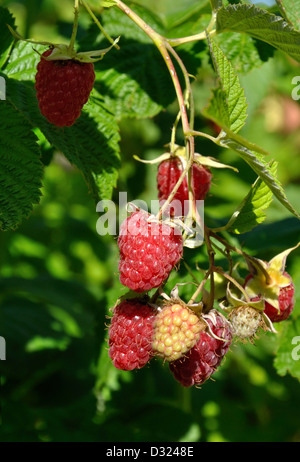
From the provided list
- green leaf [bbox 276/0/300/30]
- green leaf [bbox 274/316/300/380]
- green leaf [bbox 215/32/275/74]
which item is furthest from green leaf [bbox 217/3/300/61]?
green leaf [bbox 274/316/300/380]

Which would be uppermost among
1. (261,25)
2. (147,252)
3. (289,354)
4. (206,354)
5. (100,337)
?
(261,25)

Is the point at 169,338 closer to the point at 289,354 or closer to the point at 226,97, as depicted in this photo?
the point at 226,97

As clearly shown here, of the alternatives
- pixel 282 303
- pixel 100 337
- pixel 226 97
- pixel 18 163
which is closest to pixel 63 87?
pixel 18 163

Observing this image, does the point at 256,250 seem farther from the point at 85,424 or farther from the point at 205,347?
the point at 85,424

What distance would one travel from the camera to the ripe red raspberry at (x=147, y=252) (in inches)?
47.4

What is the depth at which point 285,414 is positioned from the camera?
289 centimetres

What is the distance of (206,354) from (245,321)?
12 cm

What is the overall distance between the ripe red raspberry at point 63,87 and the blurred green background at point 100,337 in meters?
Answer: 0.35

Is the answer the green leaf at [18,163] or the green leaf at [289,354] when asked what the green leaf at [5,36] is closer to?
the green leaf at [18,163]

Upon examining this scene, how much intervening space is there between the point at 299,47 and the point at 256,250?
836 millimetres

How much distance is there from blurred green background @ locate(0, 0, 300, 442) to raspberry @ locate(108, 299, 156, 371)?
357 millimetres

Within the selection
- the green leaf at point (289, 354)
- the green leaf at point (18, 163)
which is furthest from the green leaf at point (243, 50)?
the green leaf at point (289, 354)

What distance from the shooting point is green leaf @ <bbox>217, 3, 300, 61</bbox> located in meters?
1.26

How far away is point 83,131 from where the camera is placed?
1532 millimetres
